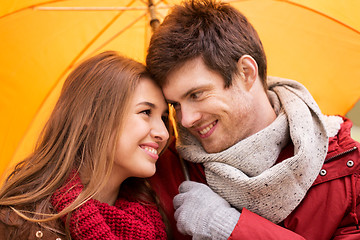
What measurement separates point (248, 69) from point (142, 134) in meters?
0.69

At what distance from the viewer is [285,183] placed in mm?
1991

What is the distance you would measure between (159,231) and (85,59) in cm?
95

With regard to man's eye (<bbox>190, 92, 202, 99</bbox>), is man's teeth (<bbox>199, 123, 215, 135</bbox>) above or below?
below

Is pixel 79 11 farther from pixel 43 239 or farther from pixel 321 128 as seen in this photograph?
pixel 321 128

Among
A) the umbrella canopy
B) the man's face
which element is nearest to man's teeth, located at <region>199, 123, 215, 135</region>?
the man's face

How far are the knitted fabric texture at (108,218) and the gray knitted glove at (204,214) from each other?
0.45ft

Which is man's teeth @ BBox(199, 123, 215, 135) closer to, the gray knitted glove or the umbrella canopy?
the gray knitted glove

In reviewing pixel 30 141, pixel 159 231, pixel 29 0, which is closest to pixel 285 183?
pixel 159 231

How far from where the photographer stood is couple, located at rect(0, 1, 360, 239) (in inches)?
74.5

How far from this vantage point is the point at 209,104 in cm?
213

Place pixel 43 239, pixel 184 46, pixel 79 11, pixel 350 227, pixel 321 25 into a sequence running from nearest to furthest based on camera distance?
pixel 43 239
pixel 350 227
pixel 184 46
pixel 79 11
pixel 321 25

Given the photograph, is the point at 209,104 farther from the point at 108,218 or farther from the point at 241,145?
the point at 108,218

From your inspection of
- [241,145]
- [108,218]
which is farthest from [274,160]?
[108,218]

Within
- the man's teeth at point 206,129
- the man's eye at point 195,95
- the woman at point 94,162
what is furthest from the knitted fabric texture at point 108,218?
the man's eye at point 195,95
